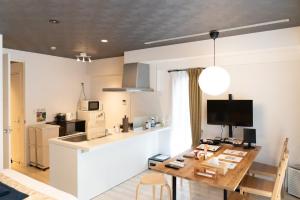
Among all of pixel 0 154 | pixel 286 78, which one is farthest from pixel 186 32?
pixel 0 154

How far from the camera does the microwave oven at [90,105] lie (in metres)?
5.21

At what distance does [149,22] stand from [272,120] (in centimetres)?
244

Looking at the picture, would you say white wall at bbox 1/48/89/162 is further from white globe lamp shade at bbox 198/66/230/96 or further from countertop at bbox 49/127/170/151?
white globe lamp shade at bbox 198/66/230/96

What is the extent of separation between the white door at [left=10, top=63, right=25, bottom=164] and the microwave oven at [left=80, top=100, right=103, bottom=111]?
132cm

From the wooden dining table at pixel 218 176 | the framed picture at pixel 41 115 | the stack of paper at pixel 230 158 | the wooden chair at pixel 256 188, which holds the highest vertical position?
the framed picture at pixel 41 115

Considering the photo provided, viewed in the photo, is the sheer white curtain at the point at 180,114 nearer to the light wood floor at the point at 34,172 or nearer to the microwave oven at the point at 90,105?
the microwave oven at the point at 90,105

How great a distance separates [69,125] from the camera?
4898 mm

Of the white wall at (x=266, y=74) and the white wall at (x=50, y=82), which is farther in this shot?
the white wall at (x=50, y=82)

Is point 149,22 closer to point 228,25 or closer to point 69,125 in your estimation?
point 228,25

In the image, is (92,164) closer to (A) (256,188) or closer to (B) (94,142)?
(B) (94,142)

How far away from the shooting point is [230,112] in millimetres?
3484

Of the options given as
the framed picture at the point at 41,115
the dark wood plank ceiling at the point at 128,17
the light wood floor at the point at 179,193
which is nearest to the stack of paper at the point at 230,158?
the light wood floor at the point at 179,193

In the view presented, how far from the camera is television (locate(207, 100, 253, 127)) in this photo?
3350mm

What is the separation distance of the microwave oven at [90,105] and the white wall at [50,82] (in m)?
0.28
